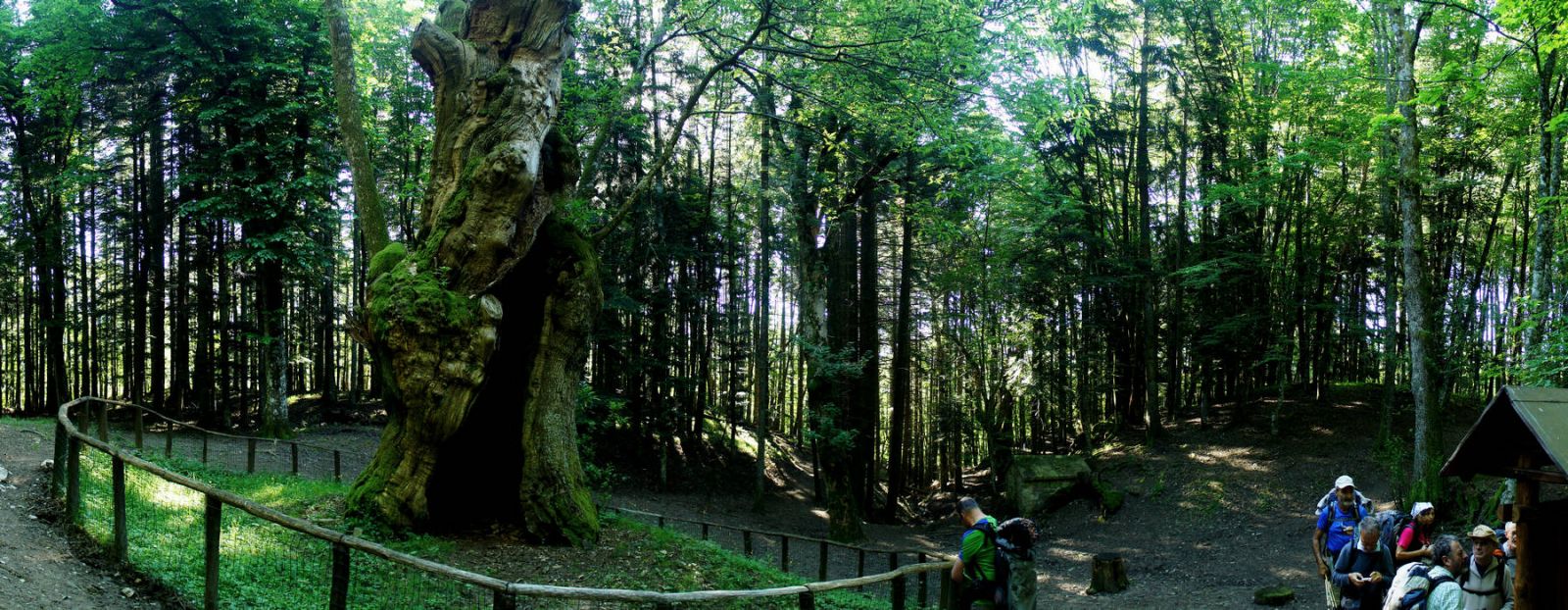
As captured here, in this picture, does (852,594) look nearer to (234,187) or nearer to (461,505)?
(461,505)

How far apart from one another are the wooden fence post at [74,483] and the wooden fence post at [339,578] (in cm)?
331

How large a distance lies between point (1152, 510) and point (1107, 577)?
570 centimetres

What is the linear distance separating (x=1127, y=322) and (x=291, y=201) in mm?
21827

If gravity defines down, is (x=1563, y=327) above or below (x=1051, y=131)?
below

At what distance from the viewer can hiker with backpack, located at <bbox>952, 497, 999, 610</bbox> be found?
655cm

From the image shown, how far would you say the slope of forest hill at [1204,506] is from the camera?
13461 mm

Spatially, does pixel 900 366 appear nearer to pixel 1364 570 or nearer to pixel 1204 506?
pixel 1204 506

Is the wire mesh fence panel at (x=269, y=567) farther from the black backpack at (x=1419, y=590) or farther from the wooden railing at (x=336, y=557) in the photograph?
the black backpack at (x=1419, y=590)

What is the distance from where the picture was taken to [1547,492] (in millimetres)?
15203

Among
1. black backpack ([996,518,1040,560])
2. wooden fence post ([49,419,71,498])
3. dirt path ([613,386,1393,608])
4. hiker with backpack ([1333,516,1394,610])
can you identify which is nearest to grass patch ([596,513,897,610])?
black backpack ([996,518,1040,560])

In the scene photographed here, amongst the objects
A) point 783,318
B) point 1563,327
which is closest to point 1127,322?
point 783,318

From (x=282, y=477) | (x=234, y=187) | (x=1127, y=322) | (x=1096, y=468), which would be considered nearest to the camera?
(x=282, y=477)

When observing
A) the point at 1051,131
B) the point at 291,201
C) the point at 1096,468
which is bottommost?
the point at 1096,468

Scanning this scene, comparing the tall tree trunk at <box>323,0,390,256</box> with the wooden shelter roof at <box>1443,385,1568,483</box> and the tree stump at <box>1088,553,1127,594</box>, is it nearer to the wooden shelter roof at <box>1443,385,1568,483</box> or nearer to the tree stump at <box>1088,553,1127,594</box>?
the wooden shelter roof at <box>1443,385,1568,483</box>
